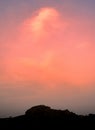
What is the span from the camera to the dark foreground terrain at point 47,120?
2495 inches

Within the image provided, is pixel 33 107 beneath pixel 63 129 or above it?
above

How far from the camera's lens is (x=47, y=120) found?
68.1 meters

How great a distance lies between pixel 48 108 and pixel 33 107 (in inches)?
185

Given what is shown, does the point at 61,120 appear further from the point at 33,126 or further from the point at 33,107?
the point at 33,107

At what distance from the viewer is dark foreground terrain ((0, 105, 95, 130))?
63.4m

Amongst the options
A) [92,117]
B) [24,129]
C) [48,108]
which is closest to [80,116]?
[92,117]

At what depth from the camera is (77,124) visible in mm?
64250

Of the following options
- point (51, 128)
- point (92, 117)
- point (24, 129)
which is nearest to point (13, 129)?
point (24, 129)

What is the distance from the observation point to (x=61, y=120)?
68062mm

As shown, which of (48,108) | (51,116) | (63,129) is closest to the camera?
(63,129)

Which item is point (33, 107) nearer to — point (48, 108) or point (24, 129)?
point (48, 108)

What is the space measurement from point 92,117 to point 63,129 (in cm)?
1065

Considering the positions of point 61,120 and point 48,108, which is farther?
point 48,108

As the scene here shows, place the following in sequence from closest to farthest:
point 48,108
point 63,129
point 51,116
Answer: point 63,129 < point 51,116 < point 48,108
